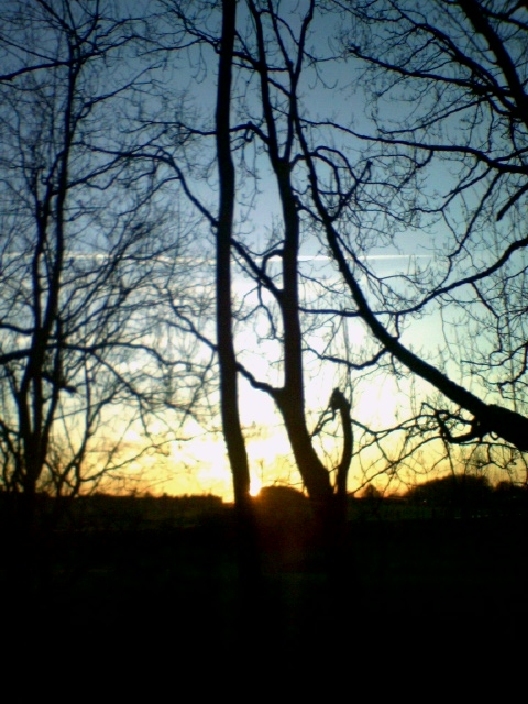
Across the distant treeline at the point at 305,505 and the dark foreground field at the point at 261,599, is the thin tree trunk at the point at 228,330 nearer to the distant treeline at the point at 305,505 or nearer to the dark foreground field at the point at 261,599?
the dark foreground field at the point at 261,599

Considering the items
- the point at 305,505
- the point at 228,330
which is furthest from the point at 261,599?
the point at 228,330

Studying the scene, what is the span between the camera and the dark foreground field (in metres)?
7.25

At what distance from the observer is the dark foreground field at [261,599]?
7.25 meters

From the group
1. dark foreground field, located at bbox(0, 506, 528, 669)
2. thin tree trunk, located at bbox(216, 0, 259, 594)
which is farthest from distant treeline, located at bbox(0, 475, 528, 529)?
thin tree trunk, located at bbox(216, 0, 259, 594)

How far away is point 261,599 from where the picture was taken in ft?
26.9

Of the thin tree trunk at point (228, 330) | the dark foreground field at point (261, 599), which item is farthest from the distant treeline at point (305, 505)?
the thin tree trunk at point (228, 330)

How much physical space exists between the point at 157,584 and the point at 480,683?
191 inches

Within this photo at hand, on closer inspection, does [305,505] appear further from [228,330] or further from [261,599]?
[228,330]

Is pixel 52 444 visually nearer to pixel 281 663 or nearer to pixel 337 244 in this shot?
pixel 281 663

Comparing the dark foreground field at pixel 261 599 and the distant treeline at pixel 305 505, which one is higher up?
the distant treeline at pixel 305 505

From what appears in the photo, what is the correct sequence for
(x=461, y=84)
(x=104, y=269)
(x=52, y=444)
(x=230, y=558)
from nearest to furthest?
(x=52, y=444)
(x=104, y=269)
(x=461, y=84)
(x=230, y=558)

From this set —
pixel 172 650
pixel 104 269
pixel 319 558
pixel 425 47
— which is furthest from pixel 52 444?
pixel 425 47

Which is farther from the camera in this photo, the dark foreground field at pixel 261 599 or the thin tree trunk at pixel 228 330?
the thin tree trunk at pixel 228 330

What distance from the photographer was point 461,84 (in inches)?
380
